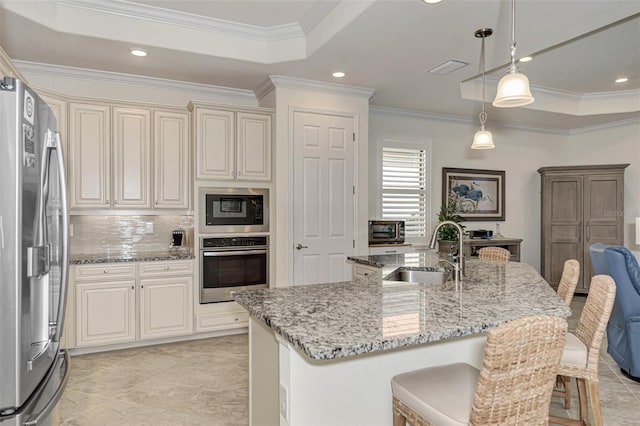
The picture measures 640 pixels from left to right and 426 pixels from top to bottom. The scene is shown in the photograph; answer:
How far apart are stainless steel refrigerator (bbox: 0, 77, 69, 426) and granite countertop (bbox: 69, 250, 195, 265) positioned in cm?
205

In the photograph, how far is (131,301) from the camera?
3.80 metres

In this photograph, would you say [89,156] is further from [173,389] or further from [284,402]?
[284,402]

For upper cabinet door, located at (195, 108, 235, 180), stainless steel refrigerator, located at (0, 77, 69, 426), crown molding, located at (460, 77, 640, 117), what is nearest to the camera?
stainless steel refrigerator, located at (0, 77, 69, 426)

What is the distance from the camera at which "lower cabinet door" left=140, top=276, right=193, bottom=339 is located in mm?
3859

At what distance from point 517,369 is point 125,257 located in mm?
3627

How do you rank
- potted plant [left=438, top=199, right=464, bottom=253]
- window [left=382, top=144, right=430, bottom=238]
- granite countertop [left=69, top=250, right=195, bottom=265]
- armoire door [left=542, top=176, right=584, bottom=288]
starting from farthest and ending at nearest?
armoire door [left=542, top=176, right=584, bottom=288], window [left=382, top=144, right=430, bottom=238], potted plant [left=438, top=199, right=464, bottom=253], granite countertop [left=69, top=250, right=195, bottom=265]

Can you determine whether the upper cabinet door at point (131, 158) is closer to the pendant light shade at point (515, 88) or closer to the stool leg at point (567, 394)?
the pendant light shade at point (515, 88)

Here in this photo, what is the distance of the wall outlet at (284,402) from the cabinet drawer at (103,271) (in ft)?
9.04

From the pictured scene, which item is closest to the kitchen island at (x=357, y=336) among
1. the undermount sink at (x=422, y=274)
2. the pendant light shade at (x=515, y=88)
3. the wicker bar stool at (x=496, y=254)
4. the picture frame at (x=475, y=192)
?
the undermount sink at (x=422, y=274)

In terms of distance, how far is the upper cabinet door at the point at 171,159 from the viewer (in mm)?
4090

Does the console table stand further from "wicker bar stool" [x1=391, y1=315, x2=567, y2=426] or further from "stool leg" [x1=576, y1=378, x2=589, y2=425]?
"wicker bar stool" [x1=391, y1=315, x2=567, y2=426]

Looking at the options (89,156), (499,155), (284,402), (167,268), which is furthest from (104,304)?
(499,155)

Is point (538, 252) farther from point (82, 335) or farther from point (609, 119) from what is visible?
point (82, 335)

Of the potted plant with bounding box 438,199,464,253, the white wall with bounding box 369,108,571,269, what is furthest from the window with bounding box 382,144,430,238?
the potted plant with bounding box 438,199,464,253
